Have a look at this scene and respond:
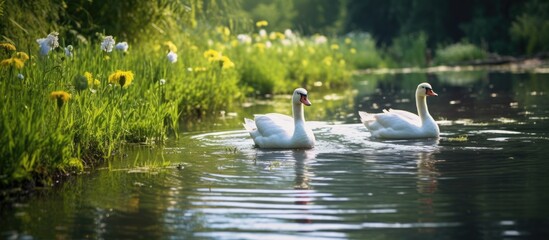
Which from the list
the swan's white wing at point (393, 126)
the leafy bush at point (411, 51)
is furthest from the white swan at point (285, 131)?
the leafy bush at point (411, 51)

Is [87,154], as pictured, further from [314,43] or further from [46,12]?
[314,43]

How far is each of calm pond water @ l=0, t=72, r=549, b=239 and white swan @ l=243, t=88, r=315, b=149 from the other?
7.9 inches

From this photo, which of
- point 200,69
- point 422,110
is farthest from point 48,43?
point 200,69

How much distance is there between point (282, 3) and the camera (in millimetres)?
76750

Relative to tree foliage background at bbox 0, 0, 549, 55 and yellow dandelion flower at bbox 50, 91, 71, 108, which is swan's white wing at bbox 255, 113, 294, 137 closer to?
tree foliage background at bbox 0, 0, 549, 55

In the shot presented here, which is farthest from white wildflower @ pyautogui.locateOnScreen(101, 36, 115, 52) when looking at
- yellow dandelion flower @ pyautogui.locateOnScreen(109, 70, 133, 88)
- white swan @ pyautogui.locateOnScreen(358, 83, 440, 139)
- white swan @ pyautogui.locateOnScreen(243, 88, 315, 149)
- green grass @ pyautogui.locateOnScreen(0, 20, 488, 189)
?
white swan @ pyautogui.locateOnScreen(358, 83, 440, 139)

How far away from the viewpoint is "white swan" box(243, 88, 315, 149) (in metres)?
13.7

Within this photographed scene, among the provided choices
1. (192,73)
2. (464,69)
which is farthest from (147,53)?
(464,69)

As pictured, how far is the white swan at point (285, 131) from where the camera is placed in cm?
1375

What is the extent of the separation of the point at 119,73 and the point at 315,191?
3.50 meters

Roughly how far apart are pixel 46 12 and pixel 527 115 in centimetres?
790

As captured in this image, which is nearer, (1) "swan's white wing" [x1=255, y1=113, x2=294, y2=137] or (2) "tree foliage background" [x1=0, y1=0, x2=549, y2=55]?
(1) "swan's white wing" [x1=255, y1=113, x2=294, y2=137]

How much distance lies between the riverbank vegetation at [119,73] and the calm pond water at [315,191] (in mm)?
404

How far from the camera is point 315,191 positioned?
10008 mm
